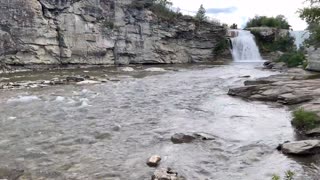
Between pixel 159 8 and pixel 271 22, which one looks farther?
pixel 271 22

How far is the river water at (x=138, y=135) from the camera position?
873 centimetres

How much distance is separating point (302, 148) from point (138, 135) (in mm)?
4914

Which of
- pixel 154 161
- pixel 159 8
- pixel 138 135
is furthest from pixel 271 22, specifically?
pixel 154 161

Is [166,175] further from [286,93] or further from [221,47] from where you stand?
[221,47]

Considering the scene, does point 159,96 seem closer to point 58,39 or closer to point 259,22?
point 58,39

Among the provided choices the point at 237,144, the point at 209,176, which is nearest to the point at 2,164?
the point at 209,176

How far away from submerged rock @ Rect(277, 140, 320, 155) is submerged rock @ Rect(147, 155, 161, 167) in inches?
129

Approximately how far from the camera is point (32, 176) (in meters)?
8.27

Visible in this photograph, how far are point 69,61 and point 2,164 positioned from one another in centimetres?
3138

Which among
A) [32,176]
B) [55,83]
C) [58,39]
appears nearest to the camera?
[32,176]

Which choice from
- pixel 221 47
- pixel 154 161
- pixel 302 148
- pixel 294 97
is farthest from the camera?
pixel 221 47

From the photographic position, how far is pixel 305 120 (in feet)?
38.3

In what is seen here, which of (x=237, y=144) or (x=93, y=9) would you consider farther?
(x=93, y=9)

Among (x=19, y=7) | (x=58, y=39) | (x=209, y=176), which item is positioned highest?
(x=19, y=7)
